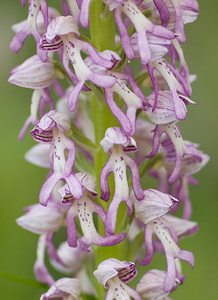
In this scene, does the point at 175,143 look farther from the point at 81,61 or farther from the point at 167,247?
the point at 81,61

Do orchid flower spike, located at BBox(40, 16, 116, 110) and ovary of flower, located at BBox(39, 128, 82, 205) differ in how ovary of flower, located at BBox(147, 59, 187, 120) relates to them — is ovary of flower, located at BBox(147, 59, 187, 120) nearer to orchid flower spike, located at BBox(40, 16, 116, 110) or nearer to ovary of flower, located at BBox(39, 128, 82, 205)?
orchid flower spike, located at BBox(40, 16, 116, 110)

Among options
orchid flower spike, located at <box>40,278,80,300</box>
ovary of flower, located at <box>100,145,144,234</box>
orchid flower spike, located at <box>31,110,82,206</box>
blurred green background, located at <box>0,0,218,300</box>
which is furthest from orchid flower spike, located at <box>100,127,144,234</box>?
blurred green background, located at <box>0,0,218,300</box>

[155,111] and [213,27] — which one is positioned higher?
[155,111]

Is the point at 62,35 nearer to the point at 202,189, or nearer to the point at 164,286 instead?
the point at 164,286

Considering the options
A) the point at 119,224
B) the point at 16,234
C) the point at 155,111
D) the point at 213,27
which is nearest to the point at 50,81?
the point at 155,111

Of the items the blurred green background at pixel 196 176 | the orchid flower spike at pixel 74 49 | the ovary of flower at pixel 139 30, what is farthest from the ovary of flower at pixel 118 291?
the blurred green background at pixel 196 176

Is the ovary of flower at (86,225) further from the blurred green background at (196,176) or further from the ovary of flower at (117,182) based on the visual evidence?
the blurred green background at (196,176)

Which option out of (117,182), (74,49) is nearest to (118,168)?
(117,182)
